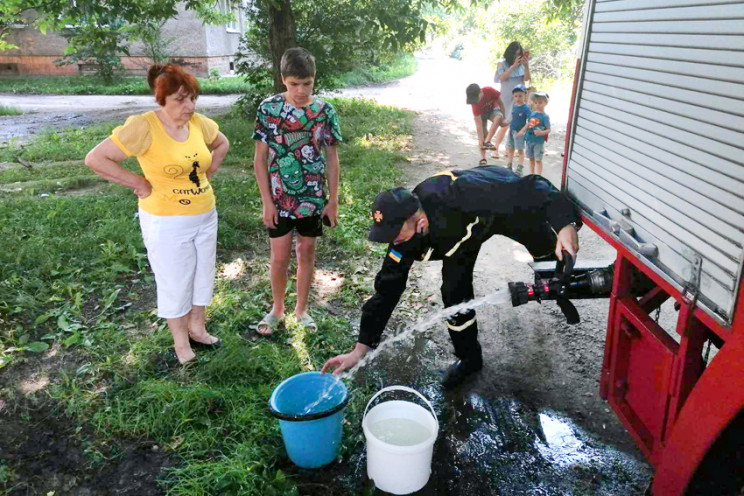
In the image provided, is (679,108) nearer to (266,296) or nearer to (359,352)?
(359,352)

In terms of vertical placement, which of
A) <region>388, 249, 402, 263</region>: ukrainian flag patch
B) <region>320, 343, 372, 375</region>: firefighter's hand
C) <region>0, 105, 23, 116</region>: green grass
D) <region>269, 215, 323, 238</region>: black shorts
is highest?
<region>388, 249, 402, 263</region>: ukrainian flag patch

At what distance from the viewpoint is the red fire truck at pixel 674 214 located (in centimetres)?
169

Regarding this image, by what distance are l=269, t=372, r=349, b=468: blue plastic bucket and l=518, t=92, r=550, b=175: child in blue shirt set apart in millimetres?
5249

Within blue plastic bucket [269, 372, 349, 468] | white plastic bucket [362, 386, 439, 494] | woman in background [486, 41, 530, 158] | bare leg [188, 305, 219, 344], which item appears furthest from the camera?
woman in background [486, 41, 530, 158]

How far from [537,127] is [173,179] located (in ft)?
16.8

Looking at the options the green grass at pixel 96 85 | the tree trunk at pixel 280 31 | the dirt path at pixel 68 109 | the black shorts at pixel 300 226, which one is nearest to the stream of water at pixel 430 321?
the black shorts at pixel 300 226

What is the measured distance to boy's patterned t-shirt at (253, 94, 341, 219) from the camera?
10.9ft

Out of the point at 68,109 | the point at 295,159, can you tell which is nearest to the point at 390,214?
the point at 295,159

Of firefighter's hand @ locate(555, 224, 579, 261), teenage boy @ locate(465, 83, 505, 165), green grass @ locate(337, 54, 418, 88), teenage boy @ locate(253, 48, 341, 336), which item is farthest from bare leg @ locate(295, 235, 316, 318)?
green grass @ locate(337, 54, 418, 88)

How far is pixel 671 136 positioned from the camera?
201 cm

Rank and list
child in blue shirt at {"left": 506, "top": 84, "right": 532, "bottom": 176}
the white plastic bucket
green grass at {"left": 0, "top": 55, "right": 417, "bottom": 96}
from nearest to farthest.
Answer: the white plastic bucket
child in blue shirt at {"left": 506, "top": 84, "right": 532, "bottom": 176}
green grass at {"left": 0, "top": 55, "right": 417, "bottom": 96}

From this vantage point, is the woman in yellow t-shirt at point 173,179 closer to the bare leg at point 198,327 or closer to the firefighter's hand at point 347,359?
the bare leg at point 198,327

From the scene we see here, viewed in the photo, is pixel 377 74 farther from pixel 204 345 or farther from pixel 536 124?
pixel 204 345

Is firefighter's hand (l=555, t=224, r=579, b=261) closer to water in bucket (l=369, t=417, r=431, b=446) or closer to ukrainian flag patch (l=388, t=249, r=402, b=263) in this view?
ukrainian flag patch (l=388, t=249, r=402, b=263)
